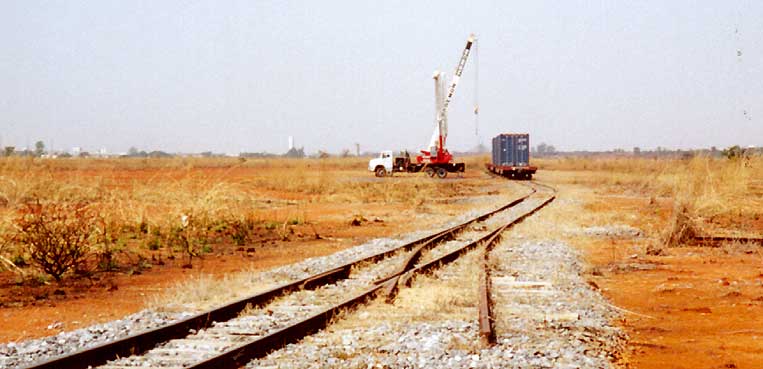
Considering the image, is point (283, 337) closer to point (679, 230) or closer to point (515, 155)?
point (679, 230)

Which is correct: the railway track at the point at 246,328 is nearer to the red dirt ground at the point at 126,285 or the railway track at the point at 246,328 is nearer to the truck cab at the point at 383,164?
the red dirt ground at the point at 126,285

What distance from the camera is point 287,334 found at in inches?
326

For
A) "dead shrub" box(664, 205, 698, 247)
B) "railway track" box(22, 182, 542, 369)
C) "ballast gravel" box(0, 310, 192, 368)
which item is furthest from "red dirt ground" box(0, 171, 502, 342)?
"dead shrub" box(664, 205, 698, 247)

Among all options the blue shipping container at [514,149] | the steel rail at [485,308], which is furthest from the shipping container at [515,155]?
the steel rail at [485,308]

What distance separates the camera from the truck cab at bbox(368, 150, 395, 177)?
205ft

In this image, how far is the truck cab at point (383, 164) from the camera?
6234 centimetres

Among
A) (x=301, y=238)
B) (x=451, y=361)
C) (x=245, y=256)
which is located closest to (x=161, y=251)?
(x=245, y=256)

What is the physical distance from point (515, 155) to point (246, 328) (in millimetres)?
51677

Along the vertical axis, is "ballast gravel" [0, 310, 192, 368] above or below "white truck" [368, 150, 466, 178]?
below

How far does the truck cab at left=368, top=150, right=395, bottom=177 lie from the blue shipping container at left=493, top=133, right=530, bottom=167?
28.0 feet

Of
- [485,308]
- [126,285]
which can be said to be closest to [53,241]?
[126,285]

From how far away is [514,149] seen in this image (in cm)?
5891

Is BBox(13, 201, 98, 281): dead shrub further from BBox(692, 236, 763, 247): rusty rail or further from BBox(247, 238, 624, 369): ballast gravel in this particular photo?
BBox(692, 236, 763, 247): rusty rail

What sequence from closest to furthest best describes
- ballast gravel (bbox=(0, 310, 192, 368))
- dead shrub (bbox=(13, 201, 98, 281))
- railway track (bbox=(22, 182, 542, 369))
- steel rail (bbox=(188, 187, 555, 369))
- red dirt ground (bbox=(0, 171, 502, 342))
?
steel rail (bbox=(188, 187, 555, 369)), railway track (bbox=(22, 182, 542, 369)), ballast gravel (bbox=(0, 310, 192, 368)), red dirt ground (bbox=(0, 171, 502, 342)), dead shrub (bbox=(13, 201, 98, 281))
